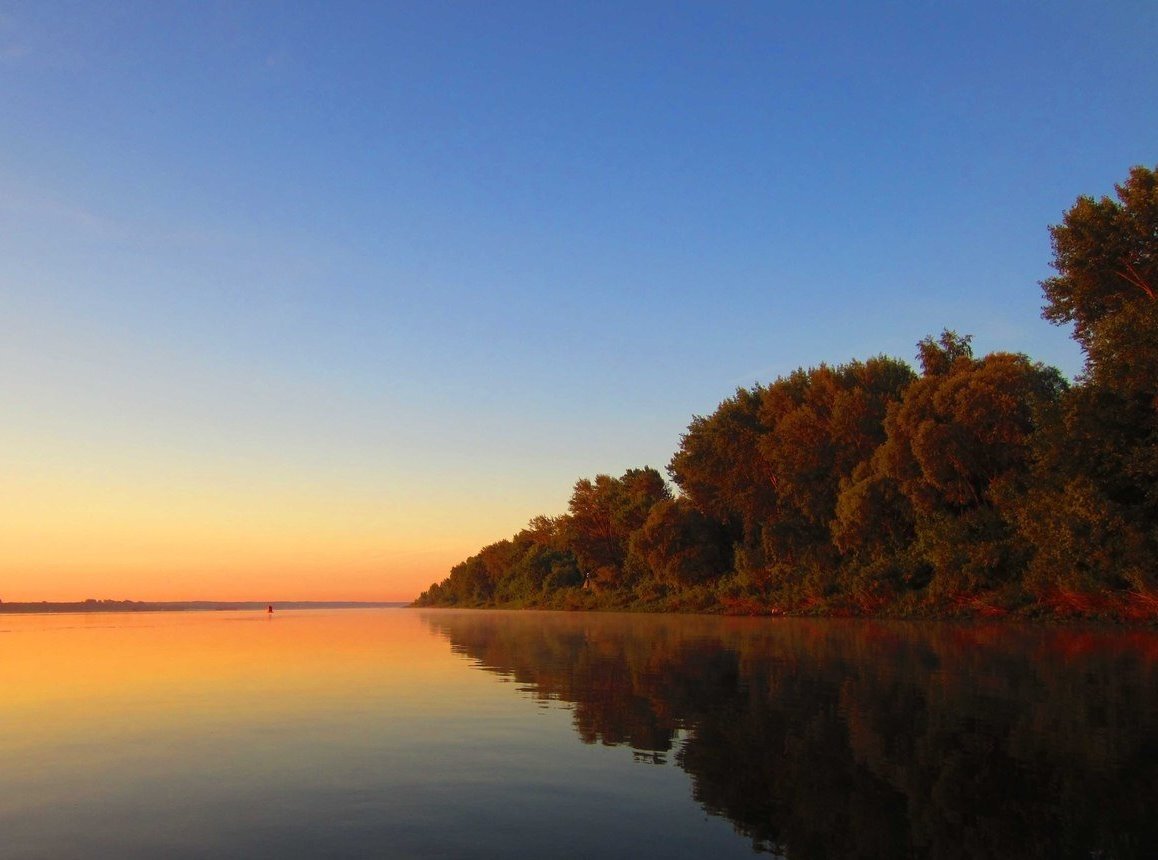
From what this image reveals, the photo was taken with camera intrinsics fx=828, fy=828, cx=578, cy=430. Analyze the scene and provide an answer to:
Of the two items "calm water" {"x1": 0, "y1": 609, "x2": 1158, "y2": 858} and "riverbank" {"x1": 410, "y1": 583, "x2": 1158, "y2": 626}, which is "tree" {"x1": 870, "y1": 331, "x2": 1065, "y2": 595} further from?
"calm water" {"x1": 0, "y1": 609, "x2": 1158, "y2": 858}

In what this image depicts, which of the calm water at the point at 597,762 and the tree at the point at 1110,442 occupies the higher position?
the tree at the point at 1110,442

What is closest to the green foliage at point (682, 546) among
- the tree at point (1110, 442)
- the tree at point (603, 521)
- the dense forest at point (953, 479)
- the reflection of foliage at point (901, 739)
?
the dense forest at point (953, 479)

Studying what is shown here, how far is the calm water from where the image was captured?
29.5 feet

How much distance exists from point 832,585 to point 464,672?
47148mm

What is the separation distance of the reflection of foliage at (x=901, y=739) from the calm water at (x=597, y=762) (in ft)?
0.19

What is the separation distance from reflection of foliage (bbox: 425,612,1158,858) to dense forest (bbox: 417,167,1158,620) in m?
13.7

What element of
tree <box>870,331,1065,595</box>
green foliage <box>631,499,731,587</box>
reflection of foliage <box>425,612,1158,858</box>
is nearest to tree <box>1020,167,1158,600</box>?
tree <box>870,331,1065,595</box>

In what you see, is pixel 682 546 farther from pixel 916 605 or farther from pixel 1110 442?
pixel 1110 442

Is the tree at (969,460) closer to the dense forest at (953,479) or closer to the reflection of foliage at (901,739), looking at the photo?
the dense forest at (953,479)

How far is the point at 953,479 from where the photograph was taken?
54.7 metres

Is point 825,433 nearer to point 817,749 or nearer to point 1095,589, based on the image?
point 1095,589

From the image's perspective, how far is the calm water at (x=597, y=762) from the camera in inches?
354

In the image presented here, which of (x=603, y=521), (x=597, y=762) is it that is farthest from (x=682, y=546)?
(x=597, y=762)

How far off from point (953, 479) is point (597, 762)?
48581mm
